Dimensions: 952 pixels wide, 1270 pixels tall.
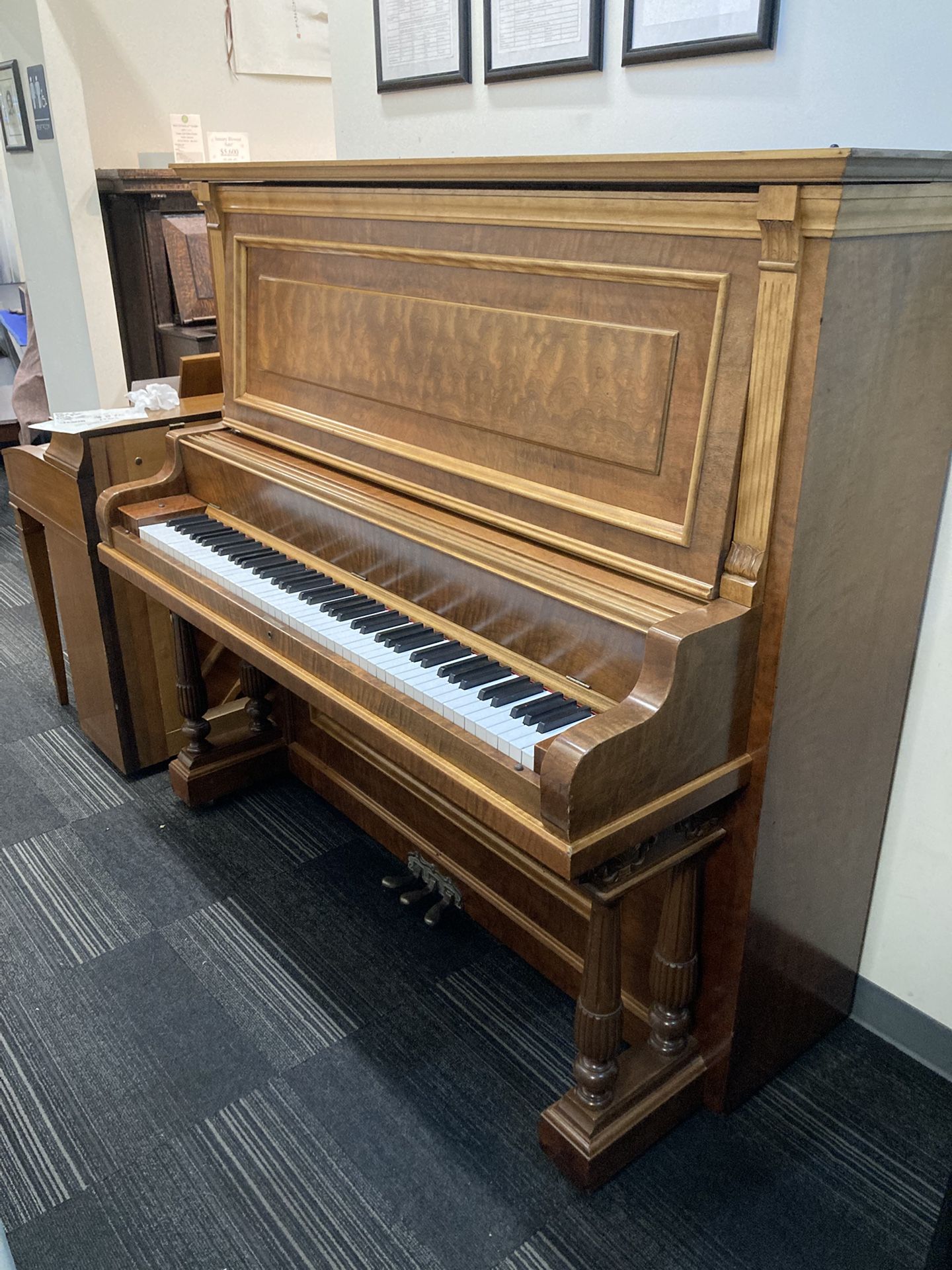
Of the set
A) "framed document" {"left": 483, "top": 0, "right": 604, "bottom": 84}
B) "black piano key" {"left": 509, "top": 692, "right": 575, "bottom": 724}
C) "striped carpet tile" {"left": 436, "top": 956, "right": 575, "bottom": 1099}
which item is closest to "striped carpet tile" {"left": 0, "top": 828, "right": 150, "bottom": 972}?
"striped carpet tile" {"left": 436, "top": 956, "right": 575, "bottom": 1099}

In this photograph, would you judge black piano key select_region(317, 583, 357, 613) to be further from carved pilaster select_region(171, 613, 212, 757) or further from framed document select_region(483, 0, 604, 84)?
framed document select_region(483, 0, 604, 84)

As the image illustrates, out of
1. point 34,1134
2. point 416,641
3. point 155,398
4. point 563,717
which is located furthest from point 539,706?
point 155,398

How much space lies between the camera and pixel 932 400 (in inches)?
55.0

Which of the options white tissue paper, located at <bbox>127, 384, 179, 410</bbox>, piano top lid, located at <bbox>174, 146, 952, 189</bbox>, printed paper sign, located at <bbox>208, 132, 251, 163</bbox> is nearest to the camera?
piano top lid, located at <bbox>174, 146, 952, 189</bbox>

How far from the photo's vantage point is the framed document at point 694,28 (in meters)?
1.56

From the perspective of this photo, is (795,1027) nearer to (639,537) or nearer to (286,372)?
(639,537)

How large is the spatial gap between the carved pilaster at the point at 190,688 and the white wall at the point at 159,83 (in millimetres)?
2142

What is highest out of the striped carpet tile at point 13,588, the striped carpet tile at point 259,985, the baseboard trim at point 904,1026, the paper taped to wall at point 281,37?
the paper taped to wall at point 281,37

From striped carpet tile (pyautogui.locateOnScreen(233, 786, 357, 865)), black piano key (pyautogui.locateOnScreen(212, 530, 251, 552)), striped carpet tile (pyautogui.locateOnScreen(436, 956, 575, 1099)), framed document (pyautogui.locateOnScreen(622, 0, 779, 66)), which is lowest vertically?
striped carpet tile (pyautogui.locateOnScreen(233, 786, 357, 865))

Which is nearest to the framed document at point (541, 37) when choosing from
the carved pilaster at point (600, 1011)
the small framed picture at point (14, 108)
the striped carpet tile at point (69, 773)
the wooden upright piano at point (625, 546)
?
the wooden upright piano at point (625, 546)

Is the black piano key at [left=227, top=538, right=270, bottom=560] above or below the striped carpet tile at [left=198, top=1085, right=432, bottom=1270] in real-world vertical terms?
above

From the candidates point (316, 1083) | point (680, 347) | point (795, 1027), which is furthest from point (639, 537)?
point (316, 1083)

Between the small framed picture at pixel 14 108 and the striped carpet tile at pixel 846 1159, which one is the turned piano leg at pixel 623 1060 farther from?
the small framed picture at pixel 14 108

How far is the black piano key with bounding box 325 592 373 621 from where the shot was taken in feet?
5.58
